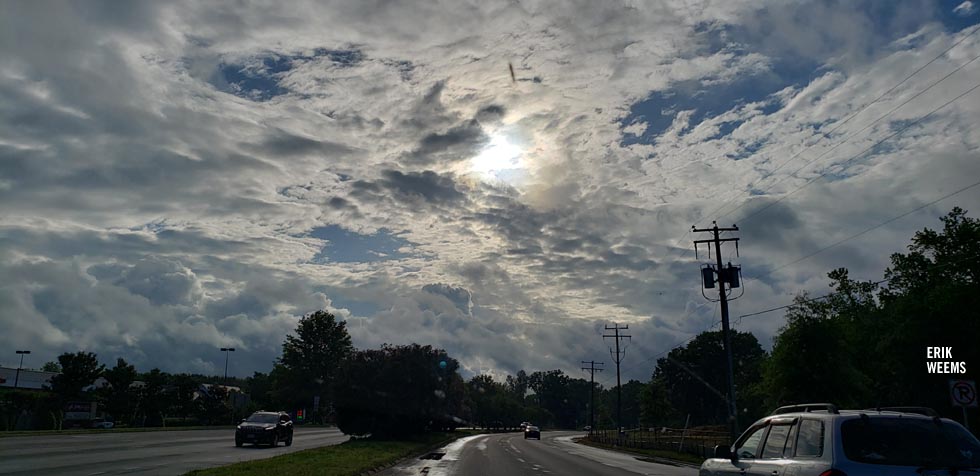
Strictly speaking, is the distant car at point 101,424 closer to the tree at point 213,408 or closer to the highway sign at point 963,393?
the tree at point 213,408

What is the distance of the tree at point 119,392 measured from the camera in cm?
6417

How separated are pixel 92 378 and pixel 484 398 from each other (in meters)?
83.6

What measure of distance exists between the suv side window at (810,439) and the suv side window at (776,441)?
0.35 metres

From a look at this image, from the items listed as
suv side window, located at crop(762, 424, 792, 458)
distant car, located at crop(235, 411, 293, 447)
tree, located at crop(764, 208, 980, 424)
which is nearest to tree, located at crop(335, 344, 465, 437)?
distant car, located at crop(235, 411, 293, 447)

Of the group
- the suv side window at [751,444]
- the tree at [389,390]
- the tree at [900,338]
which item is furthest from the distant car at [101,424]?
the suv side window at [751,444]

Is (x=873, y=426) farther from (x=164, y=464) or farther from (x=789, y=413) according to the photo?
(x=164, y=464)

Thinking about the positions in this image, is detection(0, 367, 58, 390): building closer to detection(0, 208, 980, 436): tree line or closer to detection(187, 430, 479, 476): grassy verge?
detection(0, 208, 980, 436): tree line

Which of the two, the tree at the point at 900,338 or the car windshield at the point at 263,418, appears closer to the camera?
the car windshield at the point at 263,418

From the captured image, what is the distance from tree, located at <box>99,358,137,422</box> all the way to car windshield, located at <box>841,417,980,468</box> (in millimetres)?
69312

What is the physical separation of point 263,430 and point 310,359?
93.6 meters

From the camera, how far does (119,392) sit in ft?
212

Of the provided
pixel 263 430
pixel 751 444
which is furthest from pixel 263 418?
pixel 751 444

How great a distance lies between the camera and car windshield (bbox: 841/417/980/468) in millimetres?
6594

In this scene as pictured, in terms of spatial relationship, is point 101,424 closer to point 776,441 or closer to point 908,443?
point 776,441
